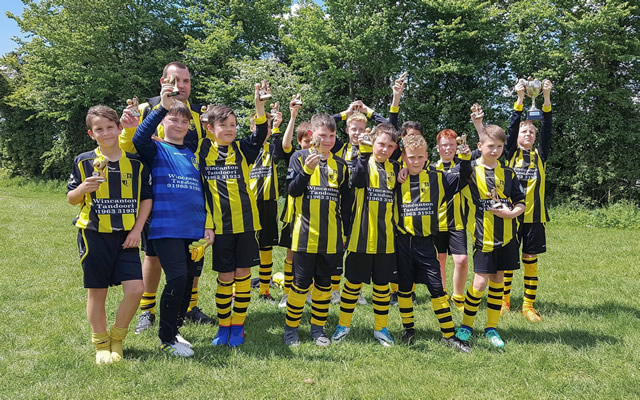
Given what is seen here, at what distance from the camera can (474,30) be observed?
16.2 meters

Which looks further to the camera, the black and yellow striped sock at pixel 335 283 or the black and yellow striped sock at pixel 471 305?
the black and yellow striped sock at pixel 335 283

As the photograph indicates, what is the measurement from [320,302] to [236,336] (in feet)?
2.95

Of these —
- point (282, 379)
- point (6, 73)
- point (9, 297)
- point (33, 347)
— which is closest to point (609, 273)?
point (282, 379)

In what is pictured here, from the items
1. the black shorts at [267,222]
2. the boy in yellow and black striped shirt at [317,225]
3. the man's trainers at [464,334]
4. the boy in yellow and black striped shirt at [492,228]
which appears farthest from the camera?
the black shorts at [267,222]

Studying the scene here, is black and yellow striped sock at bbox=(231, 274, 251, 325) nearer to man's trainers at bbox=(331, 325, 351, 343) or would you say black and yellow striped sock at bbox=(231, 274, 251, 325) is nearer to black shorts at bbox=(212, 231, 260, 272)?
black shorts at bbox=(212, 231, 260, 272)

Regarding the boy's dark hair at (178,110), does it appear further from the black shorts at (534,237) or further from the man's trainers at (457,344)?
the black shorts at (534,237)

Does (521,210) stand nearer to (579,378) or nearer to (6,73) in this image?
(579,378)

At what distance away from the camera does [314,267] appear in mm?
4047

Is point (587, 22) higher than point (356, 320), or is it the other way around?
point (587, 22)

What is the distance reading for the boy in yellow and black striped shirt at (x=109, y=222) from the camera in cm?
343

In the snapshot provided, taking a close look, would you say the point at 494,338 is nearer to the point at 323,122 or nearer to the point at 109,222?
the point at 323,122

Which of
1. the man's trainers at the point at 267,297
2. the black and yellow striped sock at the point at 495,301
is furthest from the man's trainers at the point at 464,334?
the man's trainers at the point at 267,297

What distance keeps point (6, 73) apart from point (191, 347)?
31.5 m

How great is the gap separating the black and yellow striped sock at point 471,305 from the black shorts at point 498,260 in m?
0.22
